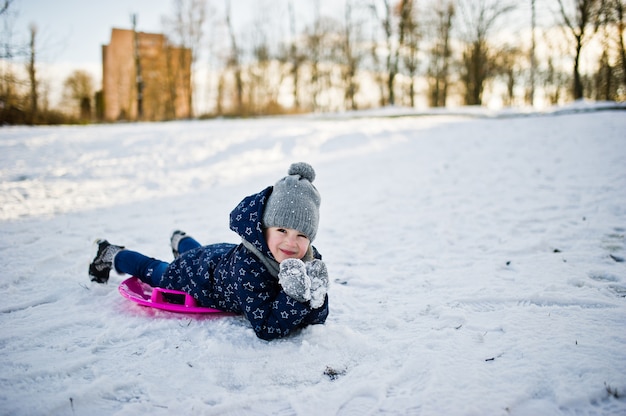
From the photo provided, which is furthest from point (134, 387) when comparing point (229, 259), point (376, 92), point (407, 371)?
point (376, 92)

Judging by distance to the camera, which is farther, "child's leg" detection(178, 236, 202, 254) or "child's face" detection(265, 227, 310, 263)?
"child's leg" detection(178, 236, 202, 254)

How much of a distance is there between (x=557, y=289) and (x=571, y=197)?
2.85 m

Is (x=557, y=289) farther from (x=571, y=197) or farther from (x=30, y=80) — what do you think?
(x=30, y=80)

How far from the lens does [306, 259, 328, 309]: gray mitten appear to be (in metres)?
1.85

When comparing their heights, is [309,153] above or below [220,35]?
below

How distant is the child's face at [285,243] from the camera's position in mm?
1966

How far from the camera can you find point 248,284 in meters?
1.94

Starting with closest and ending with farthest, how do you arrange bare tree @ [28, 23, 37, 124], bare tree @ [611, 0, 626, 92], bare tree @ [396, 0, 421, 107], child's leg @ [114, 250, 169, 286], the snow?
the snow → child's leg @ [114, 250, 169, 286] → bare tree @ [28, 23, 37, 124] → bare tree @ [611, 0, 626, 92] → bare tree @ [396, 0, 421, 107]

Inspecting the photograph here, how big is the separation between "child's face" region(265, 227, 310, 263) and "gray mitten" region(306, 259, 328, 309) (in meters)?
0.14

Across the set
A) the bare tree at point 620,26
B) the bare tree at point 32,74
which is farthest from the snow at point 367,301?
the bare tree at point 620,26

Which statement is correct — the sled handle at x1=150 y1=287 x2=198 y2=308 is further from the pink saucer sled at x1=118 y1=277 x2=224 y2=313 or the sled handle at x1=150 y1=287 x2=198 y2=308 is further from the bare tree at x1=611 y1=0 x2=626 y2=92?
the bare tree at x1=611 y1=0 x2=626 y2=92

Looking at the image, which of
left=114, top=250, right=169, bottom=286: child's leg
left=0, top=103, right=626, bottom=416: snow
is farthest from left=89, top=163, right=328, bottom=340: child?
left=114, top=250, right=169, bottom=286: child's leg

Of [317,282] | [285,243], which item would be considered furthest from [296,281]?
[285,243]

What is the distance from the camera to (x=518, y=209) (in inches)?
175
